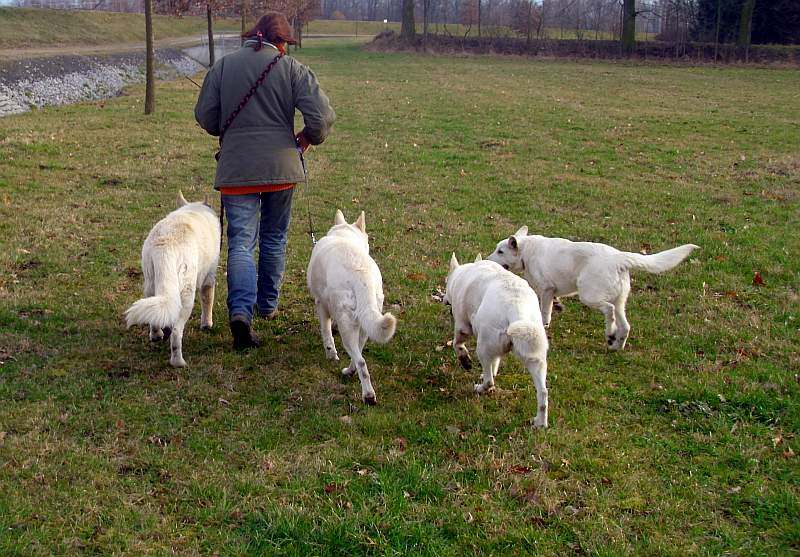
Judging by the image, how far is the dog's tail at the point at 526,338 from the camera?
15.2 feet

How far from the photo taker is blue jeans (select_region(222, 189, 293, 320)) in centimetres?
617

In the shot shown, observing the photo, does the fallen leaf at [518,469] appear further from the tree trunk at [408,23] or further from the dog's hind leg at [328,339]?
the tree trunk at [408,23]

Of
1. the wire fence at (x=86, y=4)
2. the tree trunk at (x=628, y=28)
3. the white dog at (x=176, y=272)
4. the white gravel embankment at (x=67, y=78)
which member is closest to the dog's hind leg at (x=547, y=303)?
the white dog at (x=176, y=272)

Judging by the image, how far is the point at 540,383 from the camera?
16.1ft

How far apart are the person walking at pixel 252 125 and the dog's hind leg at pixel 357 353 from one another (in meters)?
1.19

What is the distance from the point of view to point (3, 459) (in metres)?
4.32

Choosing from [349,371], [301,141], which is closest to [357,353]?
[349,371]

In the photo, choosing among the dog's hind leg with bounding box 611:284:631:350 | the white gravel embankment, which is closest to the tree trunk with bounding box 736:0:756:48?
the white gravel embankment

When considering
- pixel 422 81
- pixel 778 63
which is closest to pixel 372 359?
pixel 422 81

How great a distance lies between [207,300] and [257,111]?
182 cm

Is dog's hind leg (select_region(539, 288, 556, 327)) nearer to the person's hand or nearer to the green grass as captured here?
the person's hand

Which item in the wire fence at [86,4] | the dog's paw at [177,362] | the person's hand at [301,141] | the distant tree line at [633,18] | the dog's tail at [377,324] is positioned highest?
the wire fence at [86,4]

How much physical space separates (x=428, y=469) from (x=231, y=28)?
72822 mm

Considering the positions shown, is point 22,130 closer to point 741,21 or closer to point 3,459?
point 3,459
